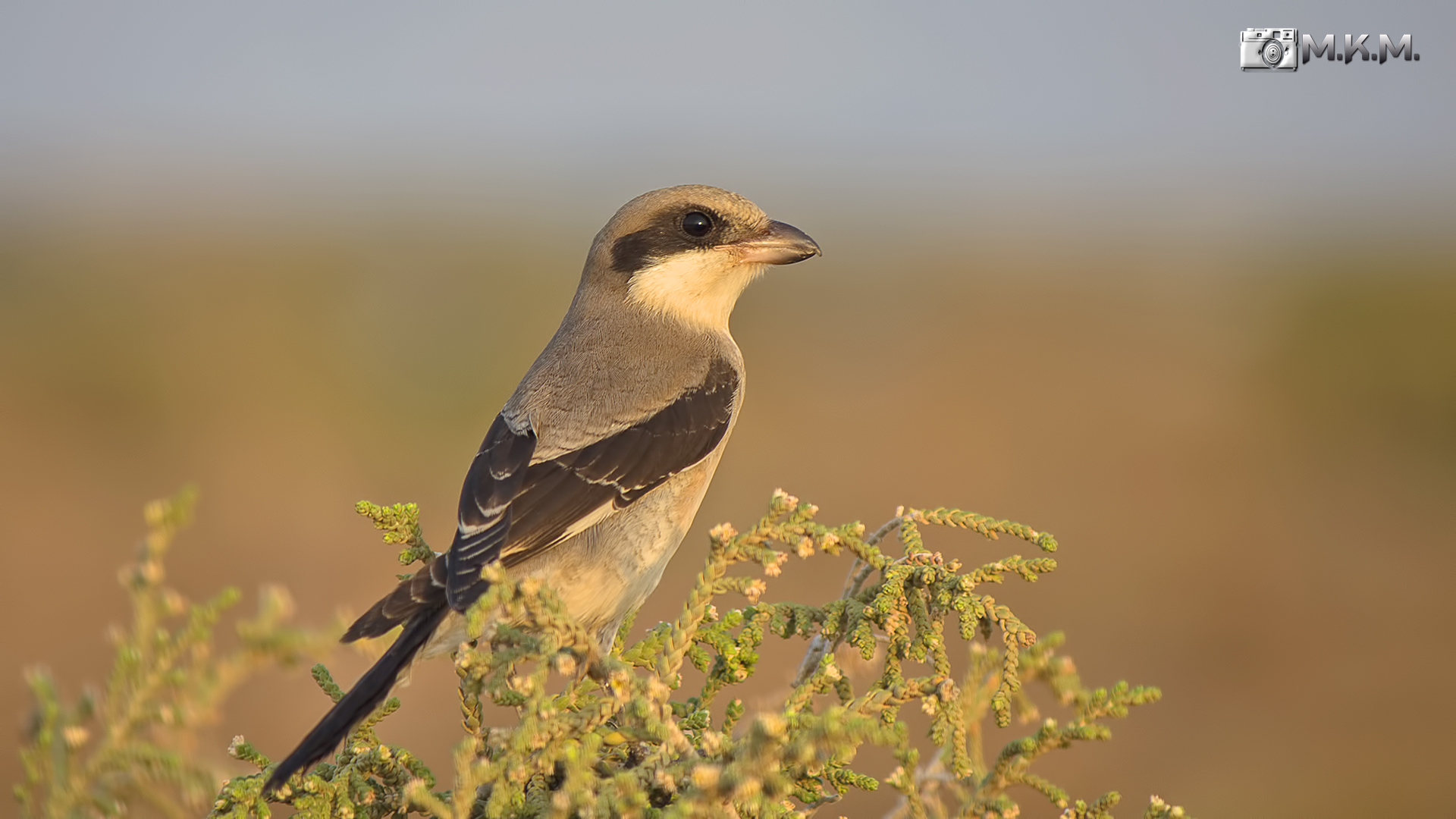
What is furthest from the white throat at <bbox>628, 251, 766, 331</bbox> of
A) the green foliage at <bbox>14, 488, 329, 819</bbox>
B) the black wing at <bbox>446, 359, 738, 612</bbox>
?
the green foliage at <bbox>14, 488, 329, 819</bbox>

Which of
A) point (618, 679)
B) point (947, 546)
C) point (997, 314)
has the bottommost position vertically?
point (947, 546)

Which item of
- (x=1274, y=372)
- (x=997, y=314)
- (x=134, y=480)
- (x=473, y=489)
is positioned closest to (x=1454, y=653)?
(x=1274, y=372)

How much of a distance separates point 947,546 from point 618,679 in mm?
8877

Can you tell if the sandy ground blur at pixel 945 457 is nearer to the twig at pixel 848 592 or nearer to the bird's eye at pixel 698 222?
the bird's eye at pixel 698 222

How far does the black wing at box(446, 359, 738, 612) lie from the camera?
2857mm

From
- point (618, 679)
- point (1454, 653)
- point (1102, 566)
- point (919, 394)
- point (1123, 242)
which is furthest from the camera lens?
point (1123, 242)

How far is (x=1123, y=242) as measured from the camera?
25875 millimetres

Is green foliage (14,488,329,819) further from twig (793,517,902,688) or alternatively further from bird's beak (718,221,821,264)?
bird's beak (718,221,821,264)

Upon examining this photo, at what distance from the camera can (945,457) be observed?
13.0 m

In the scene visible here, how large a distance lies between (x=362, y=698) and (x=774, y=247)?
2.22 metres

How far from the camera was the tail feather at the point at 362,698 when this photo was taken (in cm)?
201

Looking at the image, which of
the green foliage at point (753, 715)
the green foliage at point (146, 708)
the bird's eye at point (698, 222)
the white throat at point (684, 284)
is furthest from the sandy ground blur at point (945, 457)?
the green foliage at point (146, 708)

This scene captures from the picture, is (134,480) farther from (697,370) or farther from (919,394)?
(697,370)

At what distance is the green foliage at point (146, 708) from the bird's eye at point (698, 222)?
264 centimetres
